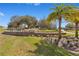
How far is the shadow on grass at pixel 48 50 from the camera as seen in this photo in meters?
3.39

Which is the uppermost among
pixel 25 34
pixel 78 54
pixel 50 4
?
pixel 50 4

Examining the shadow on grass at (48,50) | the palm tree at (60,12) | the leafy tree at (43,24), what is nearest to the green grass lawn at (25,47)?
the shadow on grass at (48,50)

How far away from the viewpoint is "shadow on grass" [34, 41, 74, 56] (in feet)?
11.1

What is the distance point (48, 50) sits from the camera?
342 cm

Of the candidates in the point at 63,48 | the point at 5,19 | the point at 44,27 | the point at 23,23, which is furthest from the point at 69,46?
the point at 5,19

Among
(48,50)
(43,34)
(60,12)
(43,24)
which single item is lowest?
(48,50)

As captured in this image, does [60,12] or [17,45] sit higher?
[60,12]

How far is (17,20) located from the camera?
3.40 meters

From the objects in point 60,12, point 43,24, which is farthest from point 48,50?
point 60,12

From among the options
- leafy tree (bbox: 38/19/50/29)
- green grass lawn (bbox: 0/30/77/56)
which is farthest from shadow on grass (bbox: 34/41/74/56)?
leafy tree (bbox: 38/19/50/29)

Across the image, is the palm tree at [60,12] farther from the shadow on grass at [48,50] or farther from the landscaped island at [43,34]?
the shadow on grass at [48,50]

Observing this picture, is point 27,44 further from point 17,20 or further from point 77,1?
point 77,1

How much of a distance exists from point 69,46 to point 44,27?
376 millimetres

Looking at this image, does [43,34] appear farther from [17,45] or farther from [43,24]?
[17,45]
